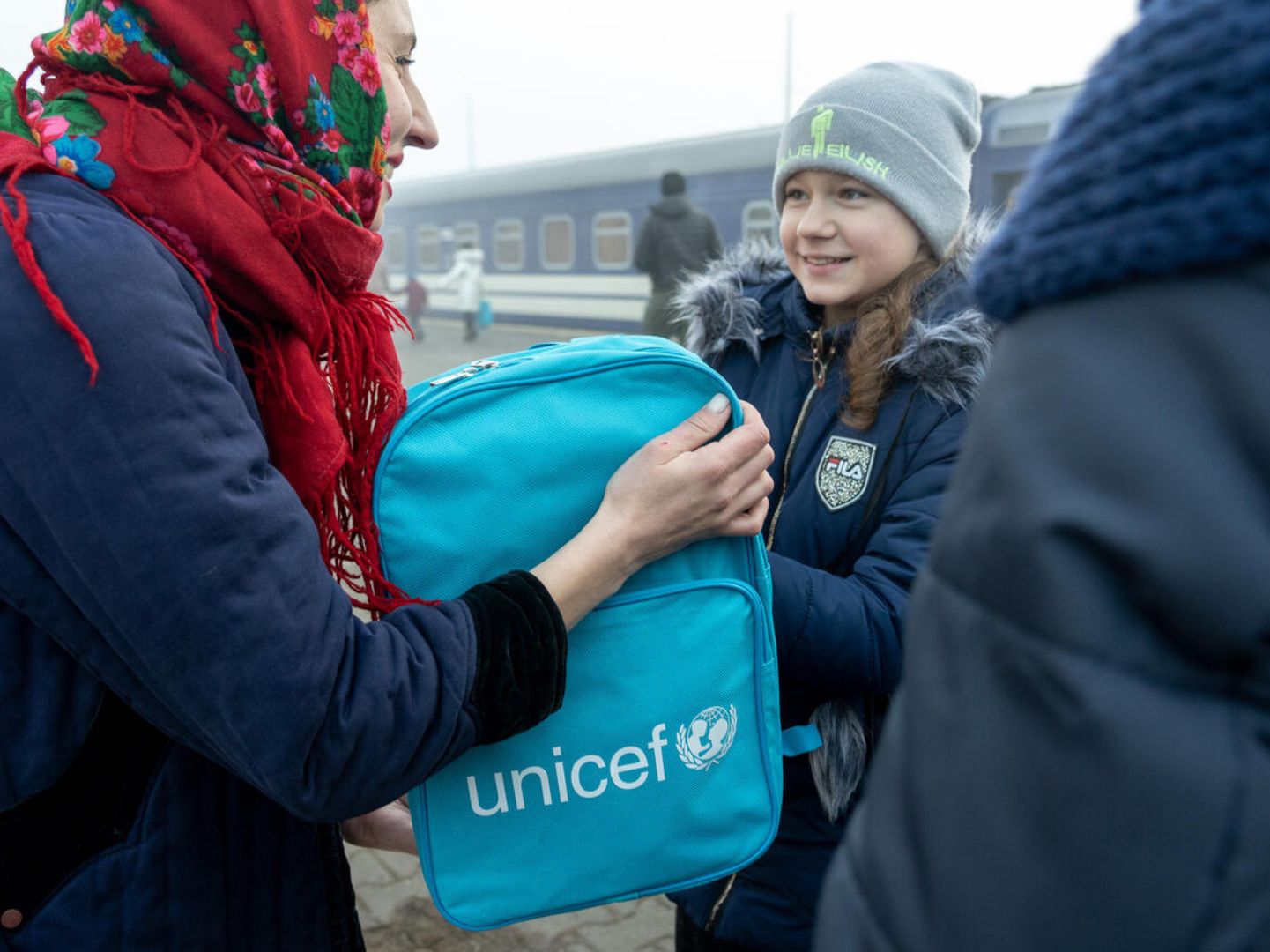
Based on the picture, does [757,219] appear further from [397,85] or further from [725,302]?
[397,85]

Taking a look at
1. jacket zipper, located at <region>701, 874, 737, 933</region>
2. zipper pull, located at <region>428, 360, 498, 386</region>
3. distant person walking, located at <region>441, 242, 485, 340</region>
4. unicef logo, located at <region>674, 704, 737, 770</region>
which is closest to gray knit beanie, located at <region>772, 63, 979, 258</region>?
zipper pull, located at <region>428, 360, 498, 386</region>

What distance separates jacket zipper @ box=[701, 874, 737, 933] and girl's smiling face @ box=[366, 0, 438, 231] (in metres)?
1.25

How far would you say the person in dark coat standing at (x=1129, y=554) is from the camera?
0.45 meters

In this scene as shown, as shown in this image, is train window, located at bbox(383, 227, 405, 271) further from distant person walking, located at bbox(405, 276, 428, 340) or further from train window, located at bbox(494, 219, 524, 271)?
train window, located at bbox(494, 219, 524, 271)

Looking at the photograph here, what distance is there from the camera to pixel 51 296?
0.83 metres

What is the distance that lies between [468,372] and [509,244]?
54.5 ft

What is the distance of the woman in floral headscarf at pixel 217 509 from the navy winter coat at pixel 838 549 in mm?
332

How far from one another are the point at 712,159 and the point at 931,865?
508 inches

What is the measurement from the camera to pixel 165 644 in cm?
89

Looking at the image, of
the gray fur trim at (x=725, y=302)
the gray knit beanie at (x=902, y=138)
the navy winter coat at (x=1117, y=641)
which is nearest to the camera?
the navy winter coat at (x=1117, y=641)

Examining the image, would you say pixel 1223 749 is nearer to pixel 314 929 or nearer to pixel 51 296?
pixel 51 296

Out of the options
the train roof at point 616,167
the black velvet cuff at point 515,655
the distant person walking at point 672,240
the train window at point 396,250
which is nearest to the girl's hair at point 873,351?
the black velvet cuff at point 515,655

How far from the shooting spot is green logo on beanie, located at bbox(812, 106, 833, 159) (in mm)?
1889

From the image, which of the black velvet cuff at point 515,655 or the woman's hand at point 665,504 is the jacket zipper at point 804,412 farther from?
the black velvet cuff at point 515,655
